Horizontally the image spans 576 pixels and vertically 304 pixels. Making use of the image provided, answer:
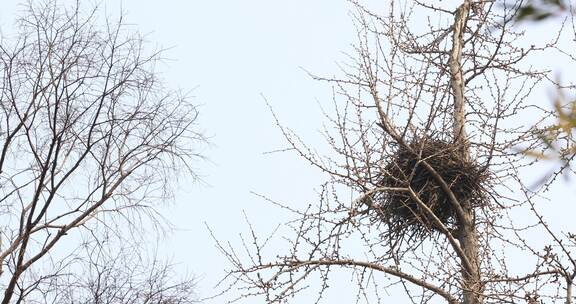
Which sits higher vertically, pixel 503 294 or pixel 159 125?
pixel 159 125

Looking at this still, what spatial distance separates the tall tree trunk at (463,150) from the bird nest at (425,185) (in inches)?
3.9

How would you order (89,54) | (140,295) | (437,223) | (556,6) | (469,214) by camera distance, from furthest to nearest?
1. (140,295)
2. (89,54)
3. (469,214)
4. (437,223)
5. (556,6)

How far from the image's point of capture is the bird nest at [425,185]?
585 centimetres

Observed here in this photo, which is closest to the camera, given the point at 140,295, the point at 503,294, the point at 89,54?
the point at 503,294

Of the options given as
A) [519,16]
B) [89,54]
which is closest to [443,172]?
[89,54]

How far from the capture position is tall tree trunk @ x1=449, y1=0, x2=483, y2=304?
5.26 metres

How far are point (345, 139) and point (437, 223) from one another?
83 centimetres

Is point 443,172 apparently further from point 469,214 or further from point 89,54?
point 89,54

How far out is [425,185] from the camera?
5.79 metres

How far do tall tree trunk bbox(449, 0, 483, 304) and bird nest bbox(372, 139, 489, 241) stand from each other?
0.32 ft

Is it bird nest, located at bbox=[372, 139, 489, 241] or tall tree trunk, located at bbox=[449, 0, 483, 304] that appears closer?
tall tree trunk, located at bbox=[449, 0, 483, 304]

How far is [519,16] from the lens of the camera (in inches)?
52.7

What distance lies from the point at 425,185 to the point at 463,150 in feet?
1.54

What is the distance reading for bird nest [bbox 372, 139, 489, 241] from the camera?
19.2 feet
